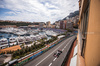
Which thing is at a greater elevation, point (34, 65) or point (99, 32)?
point (99, 32)

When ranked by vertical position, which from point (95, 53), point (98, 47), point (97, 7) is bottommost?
point (95, 53)

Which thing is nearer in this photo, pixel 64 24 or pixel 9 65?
pixel 9 65

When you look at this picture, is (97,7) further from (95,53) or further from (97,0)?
(95,53)

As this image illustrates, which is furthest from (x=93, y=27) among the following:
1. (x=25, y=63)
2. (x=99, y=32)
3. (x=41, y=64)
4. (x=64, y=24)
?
(x=64, y=24)

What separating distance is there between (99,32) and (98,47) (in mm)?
258

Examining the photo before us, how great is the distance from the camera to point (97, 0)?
27.3 inches

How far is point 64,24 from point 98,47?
73918 mm

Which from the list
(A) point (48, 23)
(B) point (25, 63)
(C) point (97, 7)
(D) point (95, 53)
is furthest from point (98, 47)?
(A) point (48, 23)

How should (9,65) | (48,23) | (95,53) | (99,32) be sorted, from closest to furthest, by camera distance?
(99,32)
(95,53)
(9,65)
(48,23)

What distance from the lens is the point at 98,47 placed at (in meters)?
0.76

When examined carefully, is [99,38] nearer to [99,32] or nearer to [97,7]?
[99,32]

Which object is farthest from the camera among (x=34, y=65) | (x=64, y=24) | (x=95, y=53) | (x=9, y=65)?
(x=64, y=24)

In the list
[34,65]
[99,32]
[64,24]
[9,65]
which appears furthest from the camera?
[64,24]

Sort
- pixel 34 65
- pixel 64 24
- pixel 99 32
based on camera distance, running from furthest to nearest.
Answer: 1. pixel 64 24
2. pixel 34 65
3. pixel 99 32
